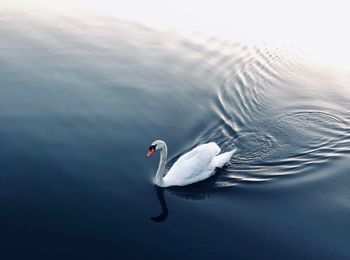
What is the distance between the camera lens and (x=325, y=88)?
23.0m

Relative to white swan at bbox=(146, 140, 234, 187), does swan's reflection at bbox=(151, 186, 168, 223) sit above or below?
below

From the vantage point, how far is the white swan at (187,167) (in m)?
15.5

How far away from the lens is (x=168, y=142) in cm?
1794

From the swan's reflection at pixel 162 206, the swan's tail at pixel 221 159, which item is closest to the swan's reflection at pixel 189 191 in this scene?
the swan's reflection at pixel 162 206

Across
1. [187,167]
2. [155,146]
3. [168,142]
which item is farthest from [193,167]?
[168,142]

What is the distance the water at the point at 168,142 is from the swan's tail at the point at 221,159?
450mm

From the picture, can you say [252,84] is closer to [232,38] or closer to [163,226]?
[232,38]

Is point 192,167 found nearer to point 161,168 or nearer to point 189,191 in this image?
point 189,191

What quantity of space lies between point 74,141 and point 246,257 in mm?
8459

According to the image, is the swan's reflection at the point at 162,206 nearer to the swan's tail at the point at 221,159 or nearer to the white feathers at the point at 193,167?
the white feathers at the point at 193,167

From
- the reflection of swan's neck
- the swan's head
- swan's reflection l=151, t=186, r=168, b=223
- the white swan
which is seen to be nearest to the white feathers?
the white swan

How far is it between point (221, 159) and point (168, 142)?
259cm

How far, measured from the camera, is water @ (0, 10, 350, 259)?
44.7ft

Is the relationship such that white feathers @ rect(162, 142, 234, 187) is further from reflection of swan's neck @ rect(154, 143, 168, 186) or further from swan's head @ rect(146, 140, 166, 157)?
swan's head @ rect(146, 140, 166, 157)
